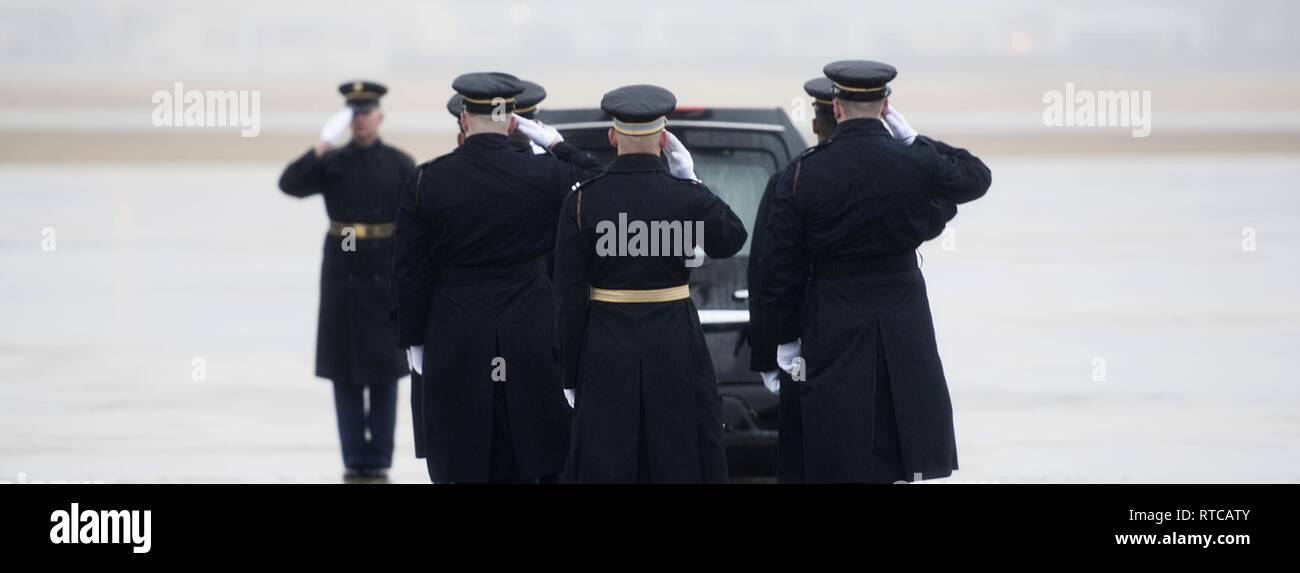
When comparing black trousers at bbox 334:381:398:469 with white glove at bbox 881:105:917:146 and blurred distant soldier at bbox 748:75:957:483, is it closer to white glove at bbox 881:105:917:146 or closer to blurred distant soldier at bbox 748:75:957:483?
blurred distant soldier at bbox 748:75:957:483

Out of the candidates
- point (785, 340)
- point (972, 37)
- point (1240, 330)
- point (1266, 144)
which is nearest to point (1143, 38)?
point (972, 37)

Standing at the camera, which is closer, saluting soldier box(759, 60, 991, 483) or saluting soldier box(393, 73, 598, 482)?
saluting soldier box(759, 60, 991, 483)

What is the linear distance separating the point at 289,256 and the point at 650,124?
1260 centimetres

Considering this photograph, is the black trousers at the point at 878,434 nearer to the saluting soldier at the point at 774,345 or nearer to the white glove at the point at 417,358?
the saluting soldier at the point at 774,345

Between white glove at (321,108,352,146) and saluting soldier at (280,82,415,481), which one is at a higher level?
white glove at (321,108,352,146)

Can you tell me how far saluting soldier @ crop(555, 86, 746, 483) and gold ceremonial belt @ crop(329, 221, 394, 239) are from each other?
7.73 feet

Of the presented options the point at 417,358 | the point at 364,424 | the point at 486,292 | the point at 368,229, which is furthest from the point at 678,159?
the point at 364,424

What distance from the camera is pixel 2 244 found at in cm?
1884

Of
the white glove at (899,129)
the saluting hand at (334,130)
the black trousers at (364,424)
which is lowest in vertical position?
the black trousers at (364,424)

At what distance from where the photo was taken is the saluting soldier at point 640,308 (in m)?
5.98

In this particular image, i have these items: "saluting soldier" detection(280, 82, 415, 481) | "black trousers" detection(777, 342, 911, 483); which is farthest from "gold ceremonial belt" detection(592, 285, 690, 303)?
"saluting soldier" detection(280, 82, 415, 481)

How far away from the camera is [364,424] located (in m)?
8.49

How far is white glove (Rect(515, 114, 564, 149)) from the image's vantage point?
258 inches

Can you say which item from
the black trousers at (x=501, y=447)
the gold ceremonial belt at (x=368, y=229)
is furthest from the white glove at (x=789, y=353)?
the gold ceremonial belt at (x=368, y=229)
